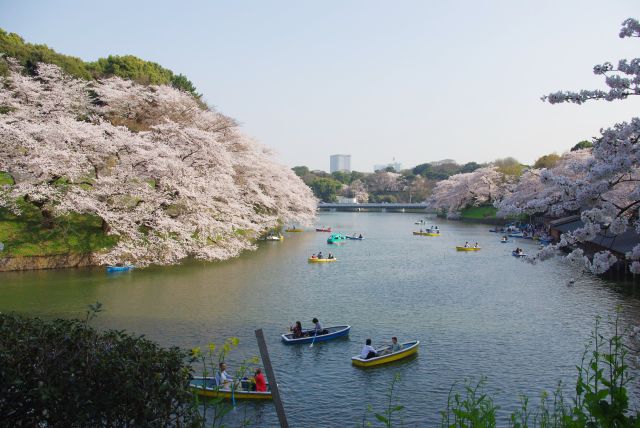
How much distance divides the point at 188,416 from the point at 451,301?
70.0 feet

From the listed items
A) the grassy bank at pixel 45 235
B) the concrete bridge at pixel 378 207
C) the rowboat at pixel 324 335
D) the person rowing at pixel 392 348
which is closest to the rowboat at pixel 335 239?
the grassy bank at pixel 45 235

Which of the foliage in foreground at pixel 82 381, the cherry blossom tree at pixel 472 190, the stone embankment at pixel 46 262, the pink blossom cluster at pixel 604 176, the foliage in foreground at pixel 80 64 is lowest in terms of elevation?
the stone embankment at pixel 46 262

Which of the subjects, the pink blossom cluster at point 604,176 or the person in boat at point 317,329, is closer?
the pink blossom cluster at point 604,176

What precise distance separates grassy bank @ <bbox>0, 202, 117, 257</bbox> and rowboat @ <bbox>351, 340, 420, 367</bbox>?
72.8ft

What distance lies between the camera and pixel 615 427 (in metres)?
6.12

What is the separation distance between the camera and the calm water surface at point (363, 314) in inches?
605

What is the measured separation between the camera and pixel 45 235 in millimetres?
33188

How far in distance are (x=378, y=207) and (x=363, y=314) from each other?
11143cm

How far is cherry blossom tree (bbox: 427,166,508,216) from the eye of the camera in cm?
8944

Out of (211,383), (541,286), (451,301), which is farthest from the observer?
(541,286)

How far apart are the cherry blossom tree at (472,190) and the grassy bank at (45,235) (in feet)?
214

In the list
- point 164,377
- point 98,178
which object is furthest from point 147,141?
point 164,377

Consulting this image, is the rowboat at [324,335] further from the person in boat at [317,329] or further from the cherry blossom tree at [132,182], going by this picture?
the cherry blossom tree at [132,182]

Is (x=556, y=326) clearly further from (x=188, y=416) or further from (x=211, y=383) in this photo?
(x=188, y=416)
